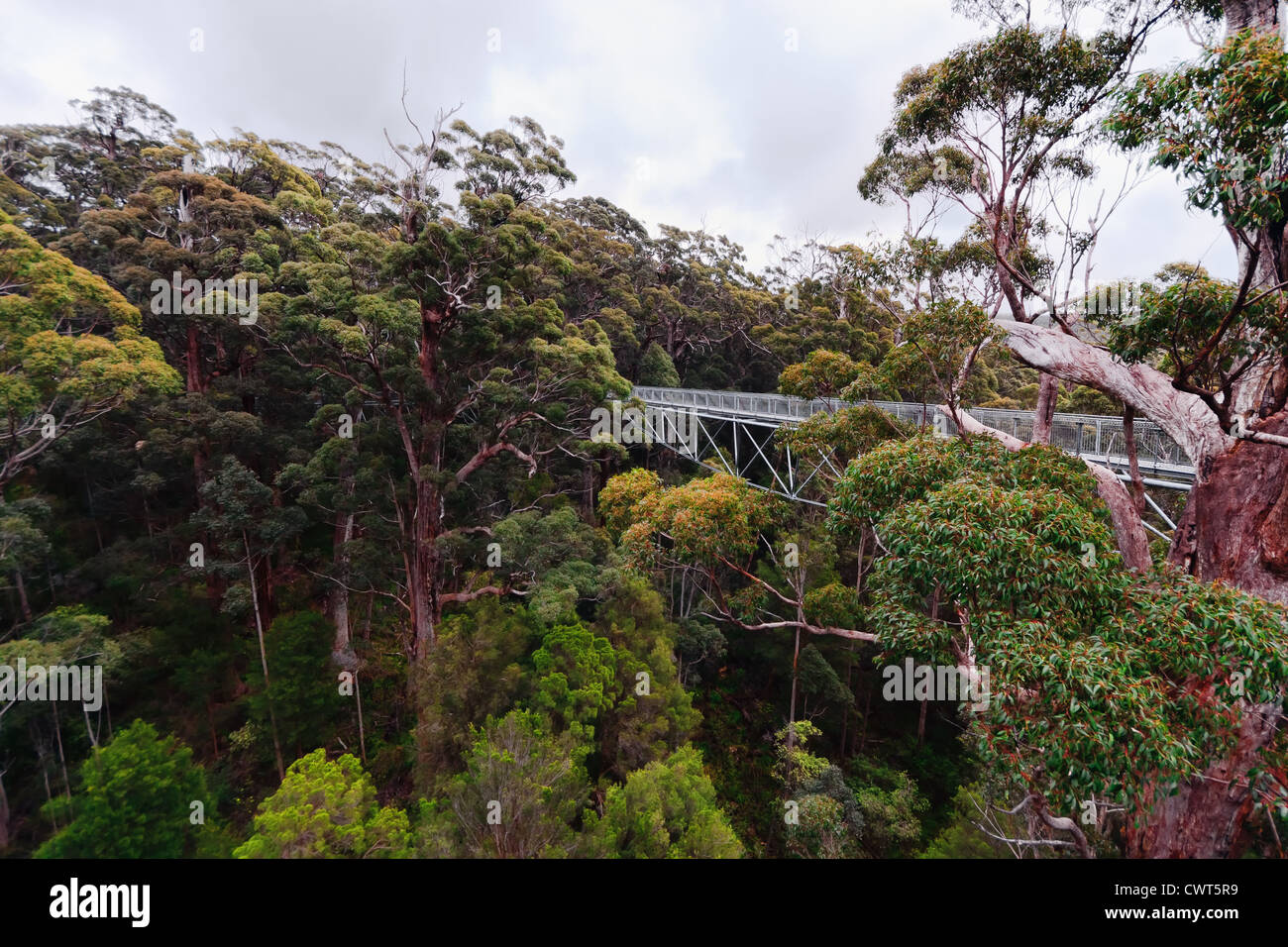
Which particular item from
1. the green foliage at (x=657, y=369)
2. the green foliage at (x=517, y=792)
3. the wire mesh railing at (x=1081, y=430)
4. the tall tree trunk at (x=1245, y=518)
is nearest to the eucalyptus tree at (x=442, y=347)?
the green foliage at (x=517, y=792)

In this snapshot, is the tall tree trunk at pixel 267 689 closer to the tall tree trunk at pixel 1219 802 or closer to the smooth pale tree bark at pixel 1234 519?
the tall tree trunk at pixel 1219 802

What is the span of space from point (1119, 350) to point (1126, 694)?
2700 millimetres

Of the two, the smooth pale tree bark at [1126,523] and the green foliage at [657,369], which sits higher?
the green foliage at [657,369]

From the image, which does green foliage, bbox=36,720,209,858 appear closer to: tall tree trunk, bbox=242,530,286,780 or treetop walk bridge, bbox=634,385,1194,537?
tall tree trunk, bbox=242,530,286,780

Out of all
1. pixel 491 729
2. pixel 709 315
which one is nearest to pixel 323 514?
pixel 491 729

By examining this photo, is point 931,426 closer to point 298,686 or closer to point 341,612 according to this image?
point 298,686

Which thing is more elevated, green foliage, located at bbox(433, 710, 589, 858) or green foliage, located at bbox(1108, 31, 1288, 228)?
green foliage, located at bbox(1108, 31, 1288, 228)

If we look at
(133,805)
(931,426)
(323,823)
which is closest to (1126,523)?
(931,426)

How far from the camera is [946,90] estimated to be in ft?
18.7

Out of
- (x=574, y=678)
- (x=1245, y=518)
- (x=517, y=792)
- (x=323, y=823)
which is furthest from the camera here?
(x=574, y=678)

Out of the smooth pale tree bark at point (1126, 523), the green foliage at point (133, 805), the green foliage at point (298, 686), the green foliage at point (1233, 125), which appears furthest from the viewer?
the green foliage at point (298, 686)

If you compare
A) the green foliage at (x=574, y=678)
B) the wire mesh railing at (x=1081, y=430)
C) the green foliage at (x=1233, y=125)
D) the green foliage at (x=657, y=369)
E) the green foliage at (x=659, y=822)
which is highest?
the green foliage at (x=657, y=369)

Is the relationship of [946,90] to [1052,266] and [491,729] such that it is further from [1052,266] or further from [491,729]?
[491,729]

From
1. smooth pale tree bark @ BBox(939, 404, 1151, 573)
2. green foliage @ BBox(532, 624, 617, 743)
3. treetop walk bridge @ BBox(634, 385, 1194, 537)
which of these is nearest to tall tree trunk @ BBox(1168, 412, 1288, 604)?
smooth pale tree bark @ BBox(939, 404, 1151, 573)
